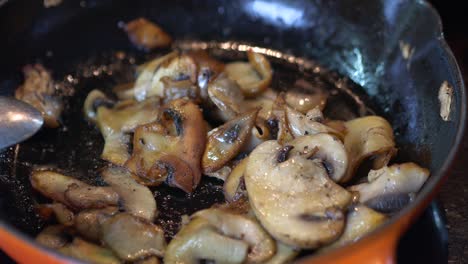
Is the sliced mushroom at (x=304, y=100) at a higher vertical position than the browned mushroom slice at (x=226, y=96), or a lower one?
lower

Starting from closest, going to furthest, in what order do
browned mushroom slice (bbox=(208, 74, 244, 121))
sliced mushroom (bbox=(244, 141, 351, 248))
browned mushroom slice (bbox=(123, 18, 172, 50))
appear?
1. sliced mushroom (bbox=(244, 141, 351, 248))
2. browned mushroom slice (bbox=(208, 74, 244, 121))
3. browned mushroom slice (bbox=(123, 18, 172, 50))

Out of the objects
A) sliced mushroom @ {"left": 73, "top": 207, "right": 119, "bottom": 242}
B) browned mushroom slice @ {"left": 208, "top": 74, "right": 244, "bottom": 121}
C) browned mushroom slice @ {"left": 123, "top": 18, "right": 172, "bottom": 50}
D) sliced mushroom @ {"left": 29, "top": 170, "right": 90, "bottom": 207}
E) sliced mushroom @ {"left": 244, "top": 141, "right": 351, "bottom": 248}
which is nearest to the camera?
sliced mushroom @ {"left": 244, "top": 141, "right": 351, "bottom": 248}

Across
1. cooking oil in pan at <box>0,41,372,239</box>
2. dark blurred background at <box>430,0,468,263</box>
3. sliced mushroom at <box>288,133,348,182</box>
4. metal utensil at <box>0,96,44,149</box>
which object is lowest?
dark blurred background at <box>430,0,468,263</box>

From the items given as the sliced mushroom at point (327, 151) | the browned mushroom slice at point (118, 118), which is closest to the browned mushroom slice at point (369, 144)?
the sliced mushroom at point (327, 151)

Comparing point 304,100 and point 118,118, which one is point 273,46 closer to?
point 304,100

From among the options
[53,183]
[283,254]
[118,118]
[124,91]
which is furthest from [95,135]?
[283,254]

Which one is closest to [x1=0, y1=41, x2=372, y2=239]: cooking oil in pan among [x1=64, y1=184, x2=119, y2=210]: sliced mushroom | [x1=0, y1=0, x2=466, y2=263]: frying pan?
[x1=0, y1=0, x2=466, y2=263]: frying pan

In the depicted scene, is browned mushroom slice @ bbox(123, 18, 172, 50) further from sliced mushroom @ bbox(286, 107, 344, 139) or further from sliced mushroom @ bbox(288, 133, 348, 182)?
sliced mushroom @ bbox(288, 133, 348, 182)

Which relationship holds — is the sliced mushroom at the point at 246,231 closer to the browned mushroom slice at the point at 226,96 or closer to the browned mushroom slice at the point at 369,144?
the browned mushroom slice at the point at 369,144
